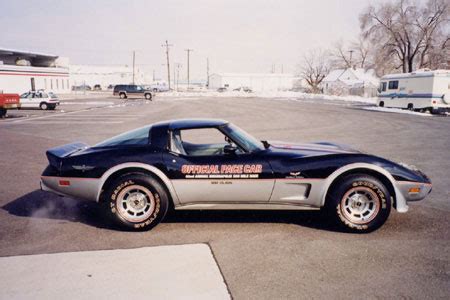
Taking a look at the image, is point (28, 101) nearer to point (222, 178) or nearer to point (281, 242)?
point (222, 178)

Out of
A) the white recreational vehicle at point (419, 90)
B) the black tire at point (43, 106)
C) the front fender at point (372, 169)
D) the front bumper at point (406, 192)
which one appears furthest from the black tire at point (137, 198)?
the black tire at point (43, 106)

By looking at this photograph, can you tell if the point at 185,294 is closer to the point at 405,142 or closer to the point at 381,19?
the point at 405,142

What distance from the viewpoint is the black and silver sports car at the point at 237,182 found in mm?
4359

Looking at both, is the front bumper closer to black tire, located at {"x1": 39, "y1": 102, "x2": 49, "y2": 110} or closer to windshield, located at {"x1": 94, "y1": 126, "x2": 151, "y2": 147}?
windshield, located at {"x1": 94, "y1": 126, "x2": 151, "y2": 147}

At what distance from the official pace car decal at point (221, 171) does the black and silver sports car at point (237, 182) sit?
1 centimetres

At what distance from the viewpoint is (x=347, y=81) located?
65625 millimetres

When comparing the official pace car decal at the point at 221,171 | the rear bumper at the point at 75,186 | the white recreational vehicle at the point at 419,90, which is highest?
the white recreational vehicle at the point at 419,90

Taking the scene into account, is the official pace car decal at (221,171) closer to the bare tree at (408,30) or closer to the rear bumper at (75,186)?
the rear bumper at (75,186)

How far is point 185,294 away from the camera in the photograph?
10.0 feet

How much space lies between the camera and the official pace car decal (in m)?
4.38

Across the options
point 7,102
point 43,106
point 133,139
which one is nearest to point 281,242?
point 133,139

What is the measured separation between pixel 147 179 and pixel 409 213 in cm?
365

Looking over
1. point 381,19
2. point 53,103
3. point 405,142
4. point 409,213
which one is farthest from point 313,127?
point 381,19

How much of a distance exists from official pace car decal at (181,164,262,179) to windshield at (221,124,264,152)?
0.97 ft
